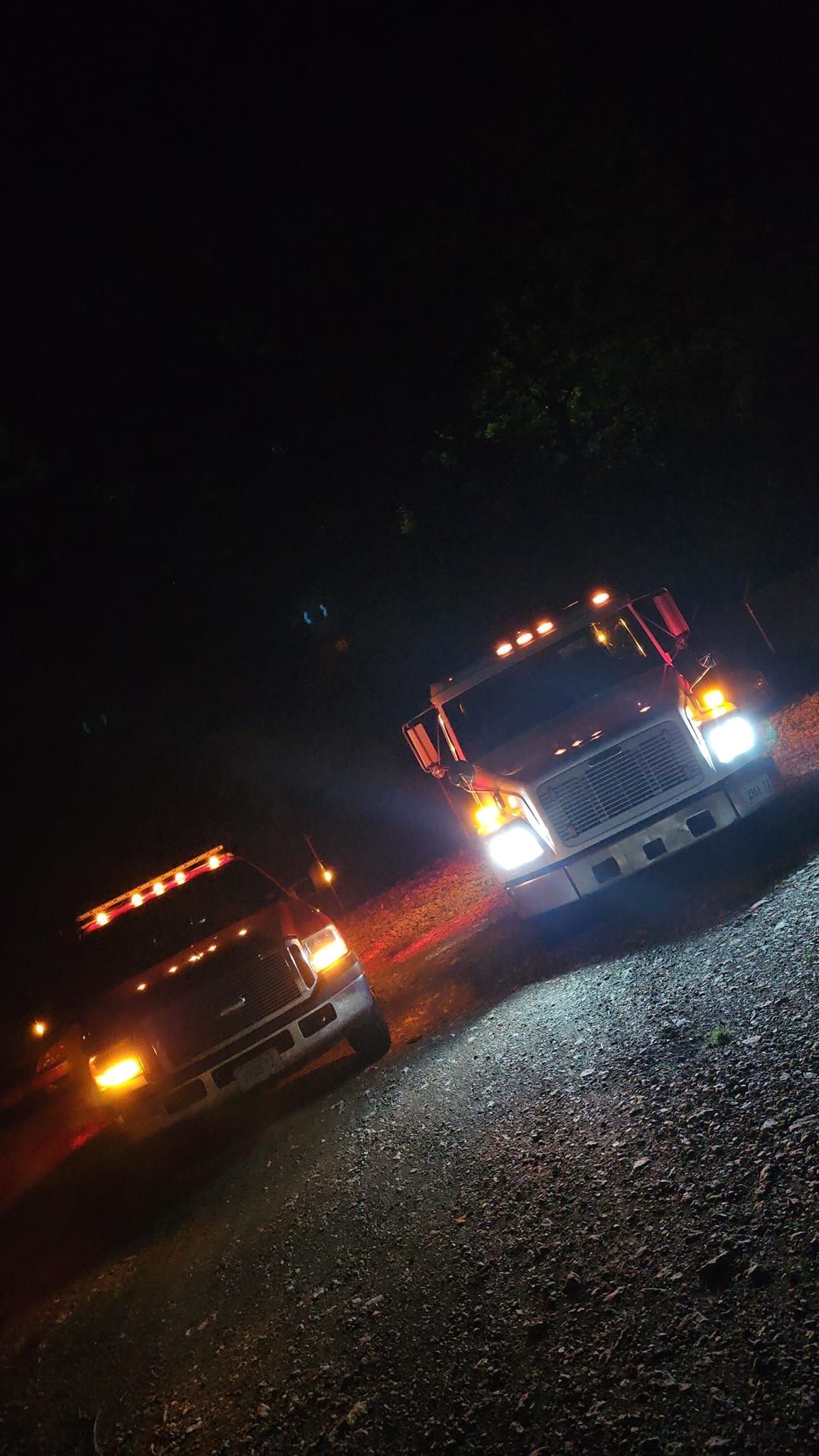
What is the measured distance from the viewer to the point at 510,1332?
3.03 m

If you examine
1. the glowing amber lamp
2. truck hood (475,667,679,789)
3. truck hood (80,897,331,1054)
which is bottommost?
the glowing amber lamp

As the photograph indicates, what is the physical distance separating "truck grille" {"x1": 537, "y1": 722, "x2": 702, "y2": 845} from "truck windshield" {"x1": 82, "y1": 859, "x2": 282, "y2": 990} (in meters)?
2.75

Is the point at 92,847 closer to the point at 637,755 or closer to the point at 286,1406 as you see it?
the point at 637,755

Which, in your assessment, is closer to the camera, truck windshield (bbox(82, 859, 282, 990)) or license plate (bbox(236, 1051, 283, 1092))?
license plate (bbox(236, 1051, 283, 1092))

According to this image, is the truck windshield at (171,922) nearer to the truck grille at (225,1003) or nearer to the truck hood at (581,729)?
the truck grille at (225,1003)

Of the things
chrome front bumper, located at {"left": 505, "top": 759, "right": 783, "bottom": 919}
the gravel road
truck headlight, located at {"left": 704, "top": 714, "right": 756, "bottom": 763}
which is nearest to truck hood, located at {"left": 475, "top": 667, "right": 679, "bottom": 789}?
truck headlight, located at {"left": 704, "top": 714, "right": 756, "bottom": 763}

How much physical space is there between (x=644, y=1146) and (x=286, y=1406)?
1.82m

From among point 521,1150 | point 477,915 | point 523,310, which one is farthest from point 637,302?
point 521,1150

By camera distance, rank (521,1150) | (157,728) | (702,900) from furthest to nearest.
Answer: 1. (157,728)
2. (702,900)
3. (521,1150)

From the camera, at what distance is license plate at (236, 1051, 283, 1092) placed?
19.7 feet

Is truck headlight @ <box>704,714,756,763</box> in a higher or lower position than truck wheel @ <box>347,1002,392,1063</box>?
higher

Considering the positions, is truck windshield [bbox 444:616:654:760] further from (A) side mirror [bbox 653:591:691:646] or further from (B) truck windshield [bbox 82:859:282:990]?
(B) truck windshield [bbox 82:859:282:990]

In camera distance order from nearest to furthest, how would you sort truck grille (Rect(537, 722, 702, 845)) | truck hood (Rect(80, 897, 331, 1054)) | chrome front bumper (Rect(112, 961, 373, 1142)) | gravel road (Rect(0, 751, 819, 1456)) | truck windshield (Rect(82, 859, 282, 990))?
gravel road (Rect(0, 751, 819, 1456)) → chrome front bumper (Rect(112, 961, 373, 1142)) → truck hood (Rect(80, 897, 331, 1054)) → truck grille (Rect(537, 722, 702, 845)) → truck windshield (Rect(82, 859, 282, 990))

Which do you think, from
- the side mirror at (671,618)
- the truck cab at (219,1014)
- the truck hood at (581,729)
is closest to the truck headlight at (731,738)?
the truck hood at (581,729)
